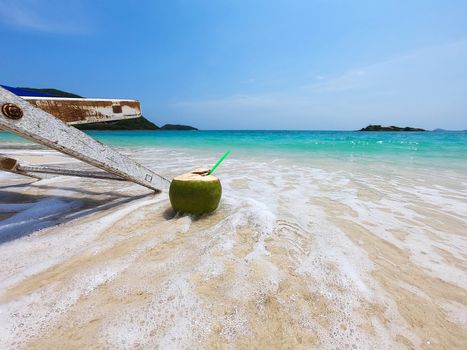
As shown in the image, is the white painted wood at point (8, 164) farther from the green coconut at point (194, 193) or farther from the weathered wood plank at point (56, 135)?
the green coconut at point (194, 193)

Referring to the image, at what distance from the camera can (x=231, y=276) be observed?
1765 mm

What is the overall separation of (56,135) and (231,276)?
1808 millimetres

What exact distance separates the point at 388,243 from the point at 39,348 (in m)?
2.83

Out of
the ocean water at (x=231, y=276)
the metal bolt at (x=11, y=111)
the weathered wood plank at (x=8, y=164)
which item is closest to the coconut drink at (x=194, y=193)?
the ocean water at (x=231, y=276)

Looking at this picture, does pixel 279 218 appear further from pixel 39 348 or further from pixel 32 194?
pixel 32 194

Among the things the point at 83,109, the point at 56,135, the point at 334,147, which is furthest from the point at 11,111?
the point at 334,147

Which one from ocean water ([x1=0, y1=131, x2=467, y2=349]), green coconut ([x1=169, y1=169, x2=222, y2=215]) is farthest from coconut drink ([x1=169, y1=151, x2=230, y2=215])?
ocean water ([x1=0, y1=131, x2=467, y2=349])

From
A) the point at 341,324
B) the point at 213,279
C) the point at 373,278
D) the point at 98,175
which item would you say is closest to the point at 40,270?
the point at 213,279

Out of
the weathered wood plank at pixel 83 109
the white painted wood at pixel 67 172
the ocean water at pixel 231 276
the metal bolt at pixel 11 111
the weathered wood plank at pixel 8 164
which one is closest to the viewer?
the ocean water at pixel 231 276

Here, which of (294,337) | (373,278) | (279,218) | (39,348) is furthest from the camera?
(279,218)

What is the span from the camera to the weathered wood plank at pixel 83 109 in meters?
2.35

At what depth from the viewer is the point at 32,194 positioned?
393 cm

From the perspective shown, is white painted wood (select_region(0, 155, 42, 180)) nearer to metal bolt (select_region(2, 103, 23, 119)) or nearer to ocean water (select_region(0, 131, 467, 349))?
ocean water (select_region(0, 131, 467, 349))

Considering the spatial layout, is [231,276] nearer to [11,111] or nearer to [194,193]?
[194,193]
